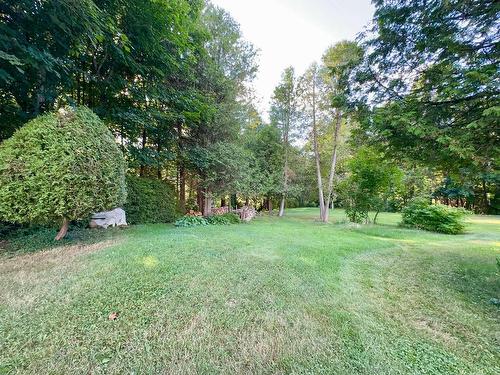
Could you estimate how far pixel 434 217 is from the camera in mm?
9961

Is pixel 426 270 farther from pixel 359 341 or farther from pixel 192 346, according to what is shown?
pixel 192 346

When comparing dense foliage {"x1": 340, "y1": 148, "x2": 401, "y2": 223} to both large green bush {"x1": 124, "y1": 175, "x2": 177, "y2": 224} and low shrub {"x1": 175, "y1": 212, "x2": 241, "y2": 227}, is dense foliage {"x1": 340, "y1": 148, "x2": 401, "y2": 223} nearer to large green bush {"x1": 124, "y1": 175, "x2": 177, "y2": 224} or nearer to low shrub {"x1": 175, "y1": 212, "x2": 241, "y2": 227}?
low shrub {"x1": 175, "y1": 212, "x2": 241, "y2": 227}

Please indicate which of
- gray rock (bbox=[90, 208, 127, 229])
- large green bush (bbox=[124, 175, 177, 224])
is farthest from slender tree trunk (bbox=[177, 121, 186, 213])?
gray rock (bbox=[90, 208, 127, 229])

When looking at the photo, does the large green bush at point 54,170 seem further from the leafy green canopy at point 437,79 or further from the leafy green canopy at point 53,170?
the leafy green canopy at point 437,79

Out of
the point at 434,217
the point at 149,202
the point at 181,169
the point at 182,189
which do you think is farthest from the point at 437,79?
the point at 182,189

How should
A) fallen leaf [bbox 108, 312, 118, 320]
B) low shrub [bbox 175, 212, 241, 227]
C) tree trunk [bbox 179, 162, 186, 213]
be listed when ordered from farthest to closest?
tree trunk [bbox 179, 162, 186, 213], low shrub [bbox 175, 212, 241, 227], fallen leaf [bbox 108, 312, 118, 320]

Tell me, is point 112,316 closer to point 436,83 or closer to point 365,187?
point 436,83

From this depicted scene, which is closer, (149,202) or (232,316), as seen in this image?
(232,316)

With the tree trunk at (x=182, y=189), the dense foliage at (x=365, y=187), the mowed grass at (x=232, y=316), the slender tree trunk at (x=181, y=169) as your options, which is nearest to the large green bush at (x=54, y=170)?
the mowed grass at (x=232, y=316)

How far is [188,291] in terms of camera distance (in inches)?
105

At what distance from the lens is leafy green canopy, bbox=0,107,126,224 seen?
3949mm

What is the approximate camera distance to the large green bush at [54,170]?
13.0ft

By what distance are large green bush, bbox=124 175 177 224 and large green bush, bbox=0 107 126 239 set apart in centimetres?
391

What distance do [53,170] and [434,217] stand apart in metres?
13.3
